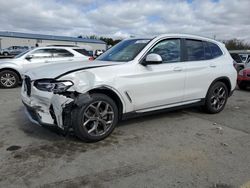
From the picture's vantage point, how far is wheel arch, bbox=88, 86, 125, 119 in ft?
12.8

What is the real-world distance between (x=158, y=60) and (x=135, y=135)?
134 cm

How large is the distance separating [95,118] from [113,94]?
487mm

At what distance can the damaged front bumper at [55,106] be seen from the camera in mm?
3635

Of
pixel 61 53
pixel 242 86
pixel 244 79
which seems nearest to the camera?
pixel 244 79

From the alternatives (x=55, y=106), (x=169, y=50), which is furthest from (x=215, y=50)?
(x=55, y=106)

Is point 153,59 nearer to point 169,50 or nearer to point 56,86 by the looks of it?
point 169,50

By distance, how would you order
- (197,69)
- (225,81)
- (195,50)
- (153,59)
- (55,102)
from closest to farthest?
(55,102)
(153,59)
(197,69)
(195,50)
(225,81)

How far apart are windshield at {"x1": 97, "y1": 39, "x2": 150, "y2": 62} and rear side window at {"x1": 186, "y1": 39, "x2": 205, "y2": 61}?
1.01m

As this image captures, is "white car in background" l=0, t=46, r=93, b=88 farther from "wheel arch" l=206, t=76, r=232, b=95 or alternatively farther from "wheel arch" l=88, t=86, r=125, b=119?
"wheel arch" l=88, t=86, r=125, b=119

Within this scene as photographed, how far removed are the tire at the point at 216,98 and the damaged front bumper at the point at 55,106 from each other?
3062 millimetres

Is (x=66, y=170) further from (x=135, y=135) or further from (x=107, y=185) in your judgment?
(x=135, y=135)

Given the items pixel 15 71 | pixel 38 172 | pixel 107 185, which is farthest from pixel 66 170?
pixel 15 71

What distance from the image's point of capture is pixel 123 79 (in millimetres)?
4121

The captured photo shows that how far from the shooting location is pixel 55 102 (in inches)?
143
